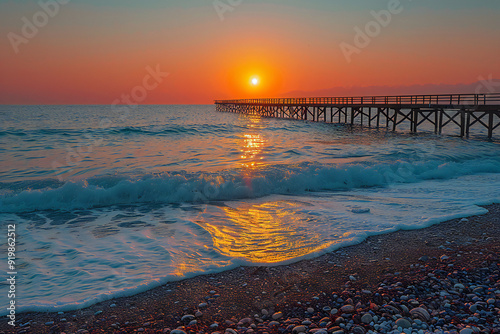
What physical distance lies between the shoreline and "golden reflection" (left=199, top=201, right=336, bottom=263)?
1.51 ft

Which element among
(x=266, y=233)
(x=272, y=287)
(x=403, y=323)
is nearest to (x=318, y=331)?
(x=403, y=323)

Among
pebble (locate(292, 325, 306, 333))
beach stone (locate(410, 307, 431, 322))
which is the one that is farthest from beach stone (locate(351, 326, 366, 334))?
beach stone (locate(410, 307, 431, 322))

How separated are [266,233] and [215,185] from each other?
14.6 feet

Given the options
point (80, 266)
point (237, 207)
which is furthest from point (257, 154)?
point (80, 266)

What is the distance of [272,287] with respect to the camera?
14.3 ft

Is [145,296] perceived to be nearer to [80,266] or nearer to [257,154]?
[80,266]

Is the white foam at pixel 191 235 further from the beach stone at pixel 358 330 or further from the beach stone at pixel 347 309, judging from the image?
the beach stone at pixel 358 330

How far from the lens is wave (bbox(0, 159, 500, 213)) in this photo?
9664mm

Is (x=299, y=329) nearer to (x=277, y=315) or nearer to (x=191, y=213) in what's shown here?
(x=277, y=315)

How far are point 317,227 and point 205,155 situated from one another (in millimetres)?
12394

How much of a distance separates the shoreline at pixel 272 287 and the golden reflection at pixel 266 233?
1.51ft

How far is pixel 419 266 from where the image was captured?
477cm

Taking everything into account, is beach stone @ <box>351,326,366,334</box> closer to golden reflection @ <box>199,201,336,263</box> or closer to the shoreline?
the shoreline

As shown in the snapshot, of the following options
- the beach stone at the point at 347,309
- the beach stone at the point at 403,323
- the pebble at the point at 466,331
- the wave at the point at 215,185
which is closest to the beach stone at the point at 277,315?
the beach stone at the point at 347,309
